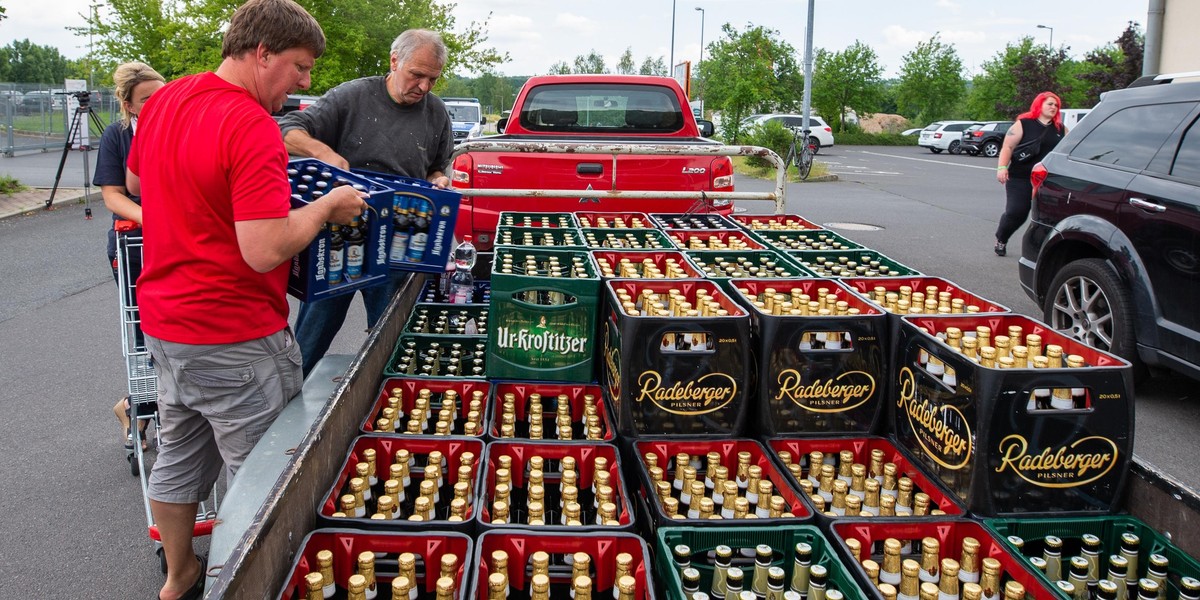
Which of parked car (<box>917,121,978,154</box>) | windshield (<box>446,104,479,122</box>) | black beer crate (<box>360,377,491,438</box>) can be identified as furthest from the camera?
parked car (<box>917,121,978,154</box>)

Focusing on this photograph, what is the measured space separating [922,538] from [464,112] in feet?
92.7

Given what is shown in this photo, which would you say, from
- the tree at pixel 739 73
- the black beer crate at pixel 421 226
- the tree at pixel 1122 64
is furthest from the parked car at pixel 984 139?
the black beer crate at pixel 421 226

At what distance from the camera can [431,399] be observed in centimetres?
359

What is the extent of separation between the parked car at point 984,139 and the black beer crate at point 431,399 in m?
41.1

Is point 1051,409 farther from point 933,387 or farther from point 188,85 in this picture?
point 188,85

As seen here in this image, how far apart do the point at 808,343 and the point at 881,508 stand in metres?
0.59

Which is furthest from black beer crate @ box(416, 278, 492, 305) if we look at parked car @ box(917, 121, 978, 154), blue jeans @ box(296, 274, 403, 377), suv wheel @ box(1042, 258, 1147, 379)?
parked car @ box(917, 121, 978, 154)

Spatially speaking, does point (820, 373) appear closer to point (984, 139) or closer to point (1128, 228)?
point (1128, 228)

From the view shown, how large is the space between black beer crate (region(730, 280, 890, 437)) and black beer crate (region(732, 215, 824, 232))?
7.79 ft

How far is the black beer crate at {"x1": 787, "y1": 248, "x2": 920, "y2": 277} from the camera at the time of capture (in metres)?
4.37

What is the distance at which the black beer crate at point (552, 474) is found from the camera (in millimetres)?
2787

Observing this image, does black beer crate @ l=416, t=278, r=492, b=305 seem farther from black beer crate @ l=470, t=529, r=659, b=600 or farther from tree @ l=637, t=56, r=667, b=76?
tree @ l=637, t=56, r=667, b=76

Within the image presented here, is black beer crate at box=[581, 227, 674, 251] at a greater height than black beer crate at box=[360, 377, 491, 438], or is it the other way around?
black beer crate at box=[581, 227, 674, 251]

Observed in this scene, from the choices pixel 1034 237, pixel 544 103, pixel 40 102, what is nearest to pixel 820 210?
pixel 544 103
